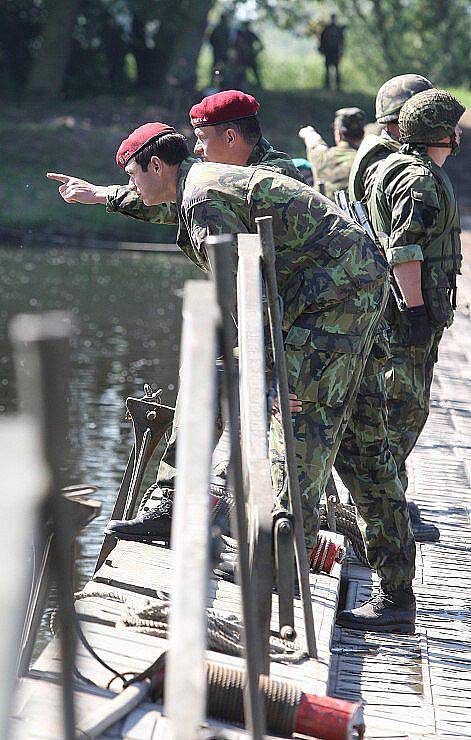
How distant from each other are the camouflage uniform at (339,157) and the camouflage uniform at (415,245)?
3.12m

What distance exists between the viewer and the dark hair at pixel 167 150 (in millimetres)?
4262

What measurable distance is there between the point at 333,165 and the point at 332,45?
100 ft

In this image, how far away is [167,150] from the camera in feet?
14.0

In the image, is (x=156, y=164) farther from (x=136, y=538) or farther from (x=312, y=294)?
(x=136, y=538)

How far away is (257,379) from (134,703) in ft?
2.74

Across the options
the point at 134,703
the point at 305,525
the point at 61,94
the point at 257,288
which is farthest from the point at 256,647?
the point at 61,94

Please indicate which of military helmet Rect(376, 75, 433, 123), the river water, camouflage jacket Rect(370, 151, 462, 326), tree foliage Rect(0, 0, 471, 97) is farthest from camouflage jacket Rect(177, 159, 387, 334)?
tree foliage Rect(0, 0, 471, 97)

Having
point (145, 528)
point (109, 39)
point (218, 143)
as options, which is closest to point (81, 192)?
point (218, 143)

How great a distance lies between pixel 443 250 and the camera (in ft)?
17.9

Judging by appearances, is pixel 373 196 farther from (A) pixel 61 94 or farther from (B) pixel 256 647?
(A) pixel 61 94

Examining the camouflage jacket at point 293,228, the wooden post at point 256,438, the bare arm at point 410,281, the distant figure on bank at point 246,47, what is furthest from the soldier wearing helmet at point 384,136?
the distant figure on bank at point 246,47

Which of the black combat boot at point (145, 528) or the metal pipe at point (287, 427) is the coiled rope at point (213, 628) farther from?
the black combat boot at point (145, 528)

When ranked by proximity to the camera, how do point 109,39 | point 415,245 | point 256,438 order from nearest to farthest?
point 256,438
point 415,245
point 109,39

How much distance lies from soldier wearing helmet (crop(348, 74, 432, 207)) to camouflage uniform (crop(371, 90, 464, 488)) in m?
0.50
